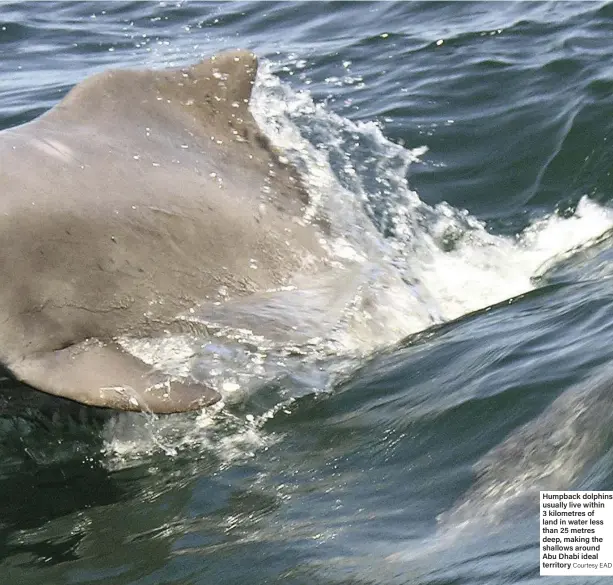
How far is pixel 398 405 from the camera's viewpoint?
17.9ft

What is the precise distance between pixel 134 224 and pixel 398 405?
1332 mm

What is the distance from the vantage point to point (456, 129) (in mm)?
9531

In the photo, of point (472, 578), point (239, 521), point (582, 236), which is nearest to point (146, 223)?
point (239, 521)

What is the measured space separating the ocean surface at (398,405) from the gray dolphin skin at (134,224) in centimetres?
26

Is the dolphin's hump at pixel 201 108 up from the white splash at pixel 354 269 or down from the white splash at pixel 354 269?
up

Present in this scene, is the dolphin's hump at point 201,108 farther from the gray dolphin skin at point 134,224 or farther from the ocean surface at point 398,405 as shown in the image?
the ocean surface at point 398,405

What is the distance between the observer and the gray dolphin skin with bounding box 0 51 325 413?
4992 millimetres

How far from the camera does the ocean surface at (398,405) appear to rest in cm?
443

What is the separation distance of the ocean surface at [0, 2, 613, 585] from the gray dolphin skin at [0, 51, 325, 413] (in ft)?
0.86
